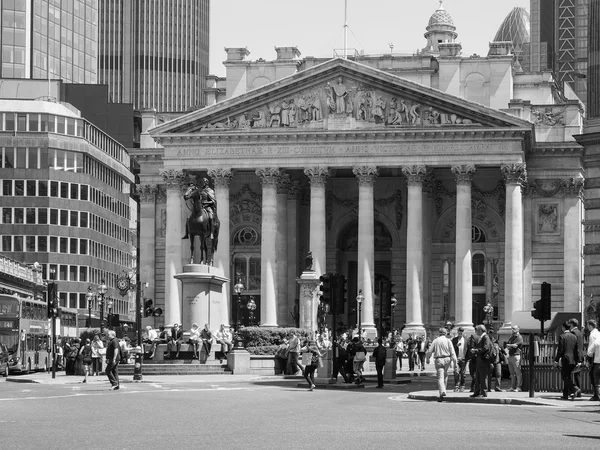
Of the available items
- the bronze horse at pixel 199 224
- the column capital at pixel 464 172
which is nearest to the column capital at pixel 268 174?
the column capital at pixel 464 172

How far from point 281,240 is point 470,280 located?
44.5ft

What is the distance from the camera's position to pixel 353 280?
113m

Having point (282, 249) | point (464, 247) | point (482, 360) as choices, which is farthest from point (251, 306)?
point (482, 360)

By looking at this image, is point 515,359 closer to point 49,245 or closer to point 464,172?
point 464,172

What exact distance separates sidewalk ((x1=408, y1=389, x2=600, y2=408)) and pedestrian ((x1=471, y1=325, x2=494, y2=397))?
371 millimetres

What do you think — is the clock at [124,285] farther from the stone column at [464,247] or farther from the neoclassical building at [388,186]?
the stone column at [464,247]

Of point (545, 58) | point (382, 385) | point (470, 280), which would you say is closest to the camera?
point (382, 385)

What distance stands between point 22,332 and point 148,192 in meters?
41.4

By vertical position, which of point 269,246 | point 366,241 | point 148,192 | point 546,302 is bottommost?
point 546,302

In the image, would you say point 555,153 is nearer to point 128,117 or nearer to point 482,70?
point 482,70

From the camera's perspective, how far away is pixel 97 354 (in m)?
67.0

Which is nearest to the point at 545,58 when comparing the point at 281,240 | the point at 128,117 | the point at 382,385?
the point at 128,117

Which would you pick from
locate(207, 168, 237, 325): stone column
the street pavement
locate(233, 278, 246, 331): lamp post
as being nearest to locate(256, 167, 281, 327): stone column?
locate(233, 278, 246, 331): lamp post

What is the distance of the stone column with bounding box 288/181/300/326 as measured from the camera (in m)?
106
